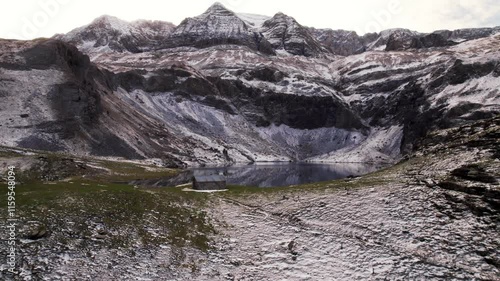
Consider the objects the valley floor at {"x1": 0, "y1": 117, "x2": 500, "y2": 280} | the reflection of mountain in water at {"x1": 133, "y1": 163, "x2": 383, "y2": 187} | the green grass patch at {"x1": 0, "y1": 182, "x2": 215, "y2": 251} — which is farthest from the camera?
the reflection of mountain in water at {"x1": 133, "y1": 163, "x2": 383, "y2": 187}

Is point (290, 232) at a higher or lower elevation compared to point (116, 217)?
lower

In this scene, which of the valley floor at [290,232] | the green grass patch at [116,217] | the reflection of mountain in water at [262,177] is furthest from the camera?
the reflection of mountain in water at [262,177]

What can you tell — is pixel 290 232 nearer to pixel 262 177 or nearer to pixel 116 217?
pixel 116 217

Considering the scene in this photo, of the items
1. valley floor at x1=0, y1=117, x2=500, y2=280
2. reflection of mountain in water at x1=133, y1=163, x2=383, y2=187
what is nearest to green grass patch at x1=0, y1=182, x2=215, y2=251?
valley floor at x1=0, y1=117, x2=500, y2=280

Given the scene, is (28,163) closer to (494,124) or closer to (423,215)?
(423,215)

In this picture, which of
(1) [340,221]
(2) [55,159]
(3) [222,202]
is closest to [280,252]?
(1) [340,221]

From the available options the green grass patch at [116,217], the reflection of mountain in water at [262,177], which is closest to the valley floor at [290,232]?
the green grass patch at [116,217]

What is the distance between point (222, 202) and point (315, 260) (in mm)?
16002

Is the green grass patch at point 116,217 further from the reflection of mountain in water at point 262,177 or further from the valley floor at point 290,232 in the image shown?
the reflection of mountain in water at point 262,177

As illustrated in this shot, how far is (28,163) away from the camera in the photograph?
70.6 metres

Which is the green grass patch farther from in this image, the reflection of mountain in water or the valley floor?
the reflection of mountain in water

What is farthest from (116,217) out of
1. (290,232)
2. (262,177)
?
(262,177)

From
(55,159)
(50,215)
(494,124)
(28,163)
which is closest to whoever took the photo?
(50,215)

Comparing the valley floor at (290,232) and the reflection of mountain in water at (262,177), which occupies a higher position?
the valley floor at (290,232)
